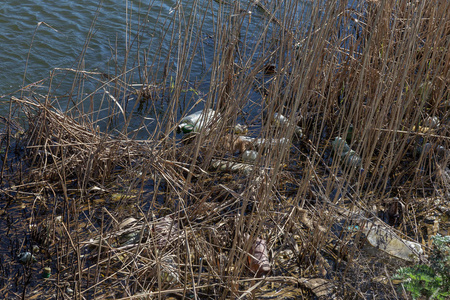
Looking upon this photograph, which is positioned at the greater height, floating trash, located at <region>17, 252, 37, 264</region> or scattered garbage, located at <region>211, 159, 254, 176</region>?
scattered garbage, located at <region>211, 159, 254, 176</region>

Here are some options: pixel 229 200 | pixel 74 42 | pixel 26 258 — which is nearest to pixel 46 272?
pixel 26 258

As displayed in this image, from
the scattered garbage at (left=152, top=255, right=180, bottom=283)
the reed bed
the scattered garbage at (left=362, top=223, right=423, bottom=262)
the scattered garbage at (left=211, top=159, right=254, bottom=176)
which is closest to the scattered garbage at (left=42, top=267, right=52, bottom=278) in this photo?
the reed bed

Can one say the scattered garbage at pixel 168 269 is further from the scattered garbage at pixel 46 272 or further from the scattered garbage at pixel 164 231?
the scattered garbage at pixel 46 272

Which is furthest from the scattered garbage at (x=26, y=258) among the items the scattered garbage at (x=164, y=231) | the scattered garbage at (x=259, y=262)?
the scattered garbage at (x=259, y=262)

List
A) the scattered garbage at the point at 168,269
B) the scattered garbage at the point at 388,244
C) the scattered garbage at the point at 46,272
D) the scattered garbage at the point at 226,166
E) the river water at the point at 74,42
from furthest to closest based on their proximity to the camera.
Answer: the river water at the point at 74,42 → the scattered garbage at the point at 226,166 → the scattered garbage at the point at 388,244 → the scattered garbage at the point at 46,272 → the scattered garbage at the point at 168,269

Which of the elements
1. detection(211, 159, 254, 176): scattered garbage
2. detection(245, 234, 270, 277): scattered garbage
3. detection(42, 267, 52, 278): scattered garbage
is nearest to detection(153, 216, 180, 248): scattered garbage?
detection(245, 234, 270, 277): scattered garbage

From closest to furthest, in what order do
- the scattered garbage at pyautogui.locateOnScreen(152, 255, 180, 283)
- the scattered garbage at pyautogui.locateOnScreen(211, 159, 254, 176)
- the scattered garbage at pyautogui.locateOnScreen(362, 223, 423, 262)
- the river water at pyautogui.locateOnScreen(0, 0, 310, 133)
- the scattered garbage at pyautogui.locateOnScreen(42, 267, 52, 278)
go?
the scattered garbage at pyautogui.locateOnScreen(152, 255, 180, 283) < the scattered garbage at pyautogui.locateOnScreen(42, 267, 52, 278) < the scattered garbage at pyautogui.locateOnScreen(362, 223, 423, 262) < the scattered garbage at pyautogui.locateOnScreen(211, 159, 254, 176) < the river water at pyautogui.locateOnScreen(0, 0, 310, 133)

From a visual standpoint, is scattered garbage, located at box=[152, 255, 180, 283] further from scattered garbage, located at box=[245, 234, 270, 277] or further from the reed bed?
scattered garbage, located at box=[245, 234, 270, 277]

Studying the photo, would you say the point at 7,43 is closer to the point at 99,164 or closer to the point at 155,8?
the point at 155,8

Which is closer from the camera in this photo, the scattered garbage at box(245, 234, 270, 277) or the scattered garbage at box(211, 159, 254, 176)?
the scattered garbage at box(245, 234, 270, 277)

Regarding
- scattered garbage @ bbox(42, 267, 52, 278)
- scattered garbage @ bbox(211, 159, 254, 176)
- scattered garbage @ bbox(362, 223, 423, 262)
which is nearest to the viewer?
scattered garbage @ bbox(42, 267, 52, 278)

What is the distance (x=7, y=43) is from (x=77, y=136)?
194 cm

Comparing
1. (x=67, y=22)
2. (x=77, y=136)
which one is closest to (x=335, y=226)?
(x=77, y=136)

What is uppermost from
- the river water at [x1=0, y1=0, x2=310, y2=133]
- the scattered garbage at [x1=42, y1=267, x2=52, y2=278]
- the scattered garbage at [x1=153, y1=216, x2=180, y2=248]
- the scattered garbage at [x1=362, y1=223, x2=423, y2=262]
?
the river water at [x1=0, y1=0, x2=310, y2=133]
